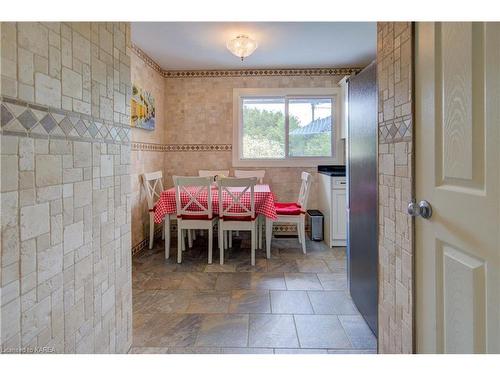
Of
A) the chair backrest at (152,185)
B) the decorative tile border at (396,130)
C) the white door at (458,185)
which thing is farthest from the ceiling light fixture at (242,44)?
the white door at (458,185)

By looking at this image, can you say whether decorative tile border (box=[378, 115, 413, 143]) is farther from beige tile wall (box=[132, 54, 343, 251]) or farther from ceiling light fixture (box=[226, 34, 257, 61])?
beige tile wall (box=[132, 54, 343, 251])

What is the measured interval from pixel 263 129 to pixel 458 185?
384 cm

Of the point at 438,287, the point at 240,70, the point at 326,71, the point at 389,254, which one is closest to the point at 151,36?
the point at 240,70

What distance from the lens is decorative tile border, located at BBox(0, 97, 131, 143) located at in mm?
854

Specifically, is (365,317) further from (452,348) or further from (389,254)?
(452,348)

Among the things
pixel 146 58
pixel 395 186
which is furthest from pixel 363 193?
pixel 146 58

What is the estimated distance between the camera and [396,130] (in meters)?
1.33

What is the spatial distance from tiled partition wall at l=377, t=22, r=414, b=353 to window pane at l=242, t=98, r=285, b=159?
3152 mm

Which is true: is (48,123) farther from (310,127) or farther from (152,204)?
(310,127)

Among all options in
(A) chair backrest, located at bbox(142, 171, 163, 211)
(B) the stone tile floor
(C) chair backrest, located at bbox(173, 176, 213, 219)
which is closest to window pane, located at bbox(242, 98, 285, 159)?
(A) chair backrest, located at bbox(142, 171, 163, 211)

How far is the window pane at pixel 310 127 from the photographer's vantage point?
4.62 metres

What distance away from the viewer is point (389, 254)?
4.71 feet

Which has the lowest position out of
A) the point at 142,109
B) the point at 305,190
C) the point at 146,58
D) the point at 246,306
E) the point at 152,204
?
the point at 246,306

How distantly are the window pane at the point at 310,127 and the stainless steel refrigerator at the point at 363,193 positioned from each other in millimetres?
2290
